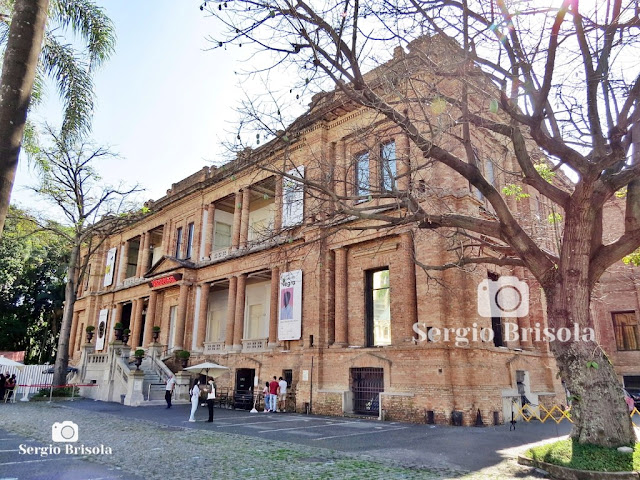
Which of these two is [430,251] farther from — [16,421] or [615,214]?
[615,214]

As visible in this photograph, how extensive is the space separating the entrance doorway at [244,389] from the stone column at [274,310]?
87.1 inches

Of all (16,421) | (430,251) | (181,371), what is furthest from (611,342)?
(16,421)

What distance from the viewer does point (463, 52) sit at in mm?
9438

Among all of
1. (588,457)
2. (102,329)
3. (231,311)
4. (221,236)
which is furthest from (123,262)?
(588,457)

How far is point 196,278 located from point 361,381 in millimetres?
14065

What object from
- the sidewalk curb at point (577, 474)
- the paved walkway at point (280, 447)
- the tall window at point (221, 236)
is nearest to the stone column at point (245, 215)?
the tall window at point (221, 236)

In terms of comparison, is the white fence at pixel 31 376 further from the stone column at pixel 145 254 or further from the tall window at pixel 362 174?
the tall window at pixel 362 174

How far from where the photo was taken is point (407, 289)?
16.9 meters

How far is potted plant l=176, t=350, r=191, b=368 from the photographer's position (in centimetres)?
2461

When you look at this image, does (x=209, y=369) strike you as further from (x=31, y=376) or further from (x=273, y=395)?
(x=31, y=376)

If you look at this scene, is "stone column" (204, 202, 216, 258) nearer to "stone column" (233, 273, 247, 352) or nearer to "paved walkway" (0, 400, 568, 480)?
"stone column" (233, 273, 247, 352)

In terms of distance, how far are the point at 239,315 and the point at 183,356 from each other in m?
3.87

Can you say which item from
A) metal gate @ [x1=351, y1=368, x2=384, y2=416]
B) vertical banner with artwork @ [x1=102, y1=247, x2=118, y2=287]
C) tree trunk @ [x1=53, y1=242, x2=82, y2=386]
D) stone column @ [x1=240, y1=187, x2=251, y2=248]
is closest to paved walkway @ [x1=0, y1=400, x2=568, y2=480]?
metal gate @ [x1=351, y1=368, x2=384, y2=416]

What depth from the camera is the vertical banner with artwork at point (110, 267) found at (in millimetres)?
36000
